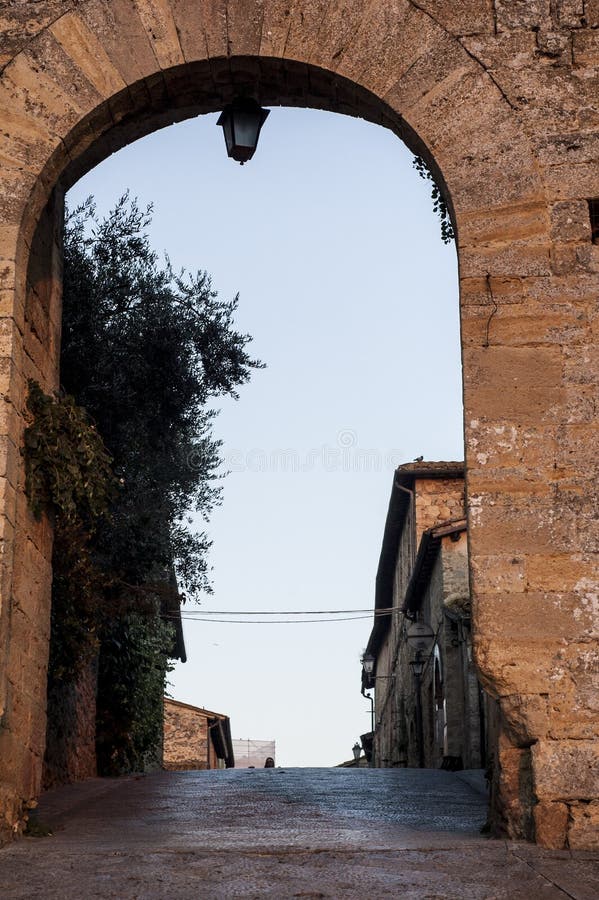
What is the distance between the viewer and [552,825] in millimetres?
4520

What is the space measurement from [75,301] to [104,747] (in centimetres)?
484

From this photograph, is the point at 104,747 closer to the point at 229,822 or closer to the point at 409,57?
the point at 229,822

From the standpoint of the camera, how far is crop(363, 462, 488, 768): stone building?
15.1 metres

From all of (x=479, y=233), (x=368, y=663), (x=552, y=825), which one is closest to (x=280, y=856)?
(x=552, y=825)

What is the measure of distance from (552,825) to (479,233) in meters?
2.59

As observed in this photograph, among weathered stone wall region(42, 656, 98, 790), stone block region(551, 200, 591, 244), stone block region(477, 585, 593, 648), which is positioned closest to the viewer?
stone block region(477, 585, 593, 648)

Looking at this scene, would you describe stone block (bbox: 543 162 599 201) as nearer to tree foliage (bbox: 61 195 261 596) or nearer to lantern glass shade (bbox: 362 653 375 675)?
tree foliage (bbox: 61 195 261 596)

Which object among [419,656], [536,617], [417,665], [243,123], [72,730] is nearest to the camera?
[536,617]

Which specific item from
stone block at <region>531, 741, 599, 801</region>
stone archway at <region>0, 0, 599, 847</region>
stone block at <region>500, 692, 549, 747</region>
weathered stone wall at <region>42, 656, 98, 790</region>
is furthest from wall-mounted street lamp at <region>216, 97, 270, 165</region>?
weathered stone wall at <region>42, 656, 98, 790</region>

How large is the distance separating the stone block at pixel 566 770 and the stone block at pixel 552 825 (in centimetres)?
4

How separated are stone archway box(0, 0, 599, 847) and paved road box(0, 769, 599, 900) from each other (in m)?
0.40

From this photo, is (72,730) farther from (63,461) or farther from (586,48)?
(586,48)

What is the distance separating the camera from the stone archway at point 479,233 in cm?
479

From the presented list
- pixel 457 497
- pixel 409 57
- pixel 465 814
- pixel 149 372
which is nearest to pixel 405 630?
pixel 457 497
